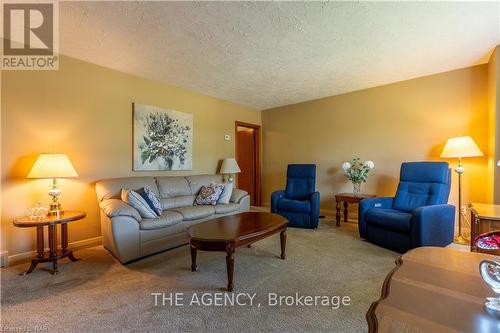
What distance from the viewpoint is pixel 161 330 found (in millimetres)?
1595

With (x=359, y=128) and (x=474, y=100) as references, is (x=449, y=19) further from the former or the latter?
(x=359, y=128)

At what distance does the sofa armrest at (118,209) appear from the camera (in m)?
2.61

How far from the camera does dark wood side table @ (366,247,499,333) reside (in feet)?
2.02

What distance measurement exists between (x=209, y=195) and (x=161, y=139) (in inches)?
49.0

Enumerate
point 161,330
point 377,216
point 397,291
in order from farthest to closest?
point 377,216 → point 161,330 → point 397,291

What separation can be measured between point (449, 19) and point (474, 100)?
5.95 feet

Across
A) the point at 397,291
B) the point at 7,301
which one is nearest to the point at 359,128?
the point at 397,291

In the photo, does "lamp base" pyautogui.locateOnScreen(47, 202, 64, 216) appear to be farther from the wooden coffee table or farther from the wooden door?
the wooden door

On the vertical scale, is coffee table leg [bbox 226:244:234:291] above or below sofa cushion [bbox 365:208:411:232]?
below

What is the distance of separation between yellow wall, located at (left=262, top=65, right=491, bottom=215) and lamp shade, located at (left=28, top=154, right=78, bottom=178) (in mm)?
4186

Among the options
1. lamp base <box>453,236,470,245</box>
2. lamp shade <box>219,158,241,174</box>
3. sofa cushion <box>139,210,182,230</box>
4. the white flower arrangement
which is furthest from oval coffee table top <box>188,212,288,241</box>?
lamp base <box>453,236,470,245</box>

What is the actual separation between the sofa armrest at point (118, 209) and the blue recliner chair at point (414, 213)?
2.95 m

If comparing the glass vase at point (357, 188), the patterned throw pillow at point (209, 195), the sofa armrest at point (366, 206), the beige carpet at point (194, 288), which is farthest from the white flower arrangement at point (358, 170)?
the patterned throw pillow at point (209, 195)

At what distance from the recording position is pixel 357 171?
4336 mm
